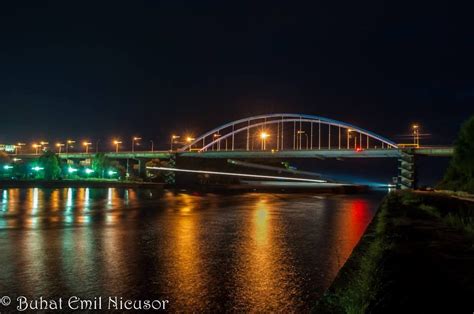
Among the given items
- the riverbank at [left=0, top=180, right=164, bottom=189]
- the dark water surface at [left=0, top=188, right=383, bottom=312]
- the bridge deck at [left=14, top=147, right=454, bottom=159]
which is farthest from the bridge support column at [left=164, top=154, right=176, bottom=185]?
the dark water surface at [left=0, top=188, right=383, bottom=312]

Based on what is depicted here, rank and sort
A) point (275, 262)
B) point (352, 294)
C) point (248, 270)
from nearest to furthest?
point (352, 294) → point (248, 270) → point (275, 262)

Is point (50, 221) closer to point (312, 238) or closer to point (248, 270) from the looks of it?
point (312, 238)

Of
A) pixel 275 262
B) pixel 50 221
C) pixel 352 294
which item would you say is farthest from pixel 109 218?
pixel 352 294

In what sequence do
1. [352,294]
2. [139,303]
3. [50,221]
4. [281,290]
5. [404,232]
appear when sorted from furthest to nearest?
[50,221], [404,232], [281,290], [139,303], [352,294]

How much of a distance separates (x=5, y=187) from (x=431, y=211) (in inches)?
2592

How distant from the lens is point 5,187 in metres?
73.2

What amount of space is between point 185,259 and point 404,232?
7618 mm

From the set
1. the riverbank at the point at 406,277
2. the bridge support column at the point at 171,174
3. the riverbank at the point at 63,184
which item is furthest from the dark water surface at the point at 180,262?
the bridge support column at the point at 171,174

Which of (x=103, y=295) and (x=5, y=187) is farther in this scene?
(x=5, y=187)

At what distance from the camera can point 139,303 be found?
8750 mm

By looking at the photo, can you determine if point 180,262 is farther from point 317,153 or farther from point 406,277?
point 317,153

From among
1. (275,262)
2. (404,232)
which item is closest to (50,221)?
(275,262)

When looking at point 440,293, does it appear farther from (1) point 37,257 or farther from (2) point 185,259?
(1) point 37,257

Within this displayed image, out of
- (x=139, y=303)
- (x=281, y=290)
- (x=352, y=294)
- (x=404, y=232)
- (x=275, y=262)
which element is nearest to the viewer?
(x=352, y=294)
